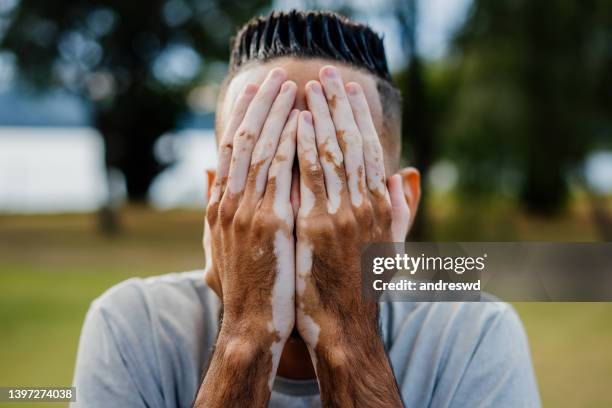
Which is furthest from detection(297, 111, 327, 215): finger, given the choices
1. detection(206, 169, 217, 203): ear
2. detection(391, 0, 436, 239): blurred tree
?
detection(391, 0, 436, 239): blurred tree

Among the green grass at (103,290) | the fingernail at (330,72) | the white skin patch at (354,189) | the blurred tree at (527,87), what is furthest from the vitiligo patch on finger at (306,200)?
the blurred tree at (527,87)

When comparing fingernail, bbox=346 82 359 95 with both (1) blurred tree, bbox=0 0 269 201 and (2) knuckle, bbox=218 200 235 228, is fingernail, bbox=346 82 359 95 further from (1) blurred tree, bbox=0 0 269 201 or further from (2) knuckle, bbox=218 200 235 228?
(1) blurred tree, bbox=0 0 269 201

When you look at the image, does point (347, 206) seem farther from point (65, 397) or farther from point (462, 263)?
point (65, 397)

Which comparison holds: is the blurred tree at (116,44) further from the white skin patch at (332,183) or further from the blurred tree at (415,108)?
the white skin patch at (332,183)

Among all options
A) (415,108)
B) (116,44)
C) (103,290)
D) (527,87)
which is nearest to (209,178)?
(103,290)

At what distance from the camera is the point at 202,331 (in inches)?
70.2

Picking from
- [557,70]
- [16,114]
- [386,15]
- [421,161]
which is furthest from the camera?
[16,114]

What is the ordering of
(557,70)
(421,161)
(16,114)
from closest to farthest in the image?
(557,70), (421,161), (16,114)

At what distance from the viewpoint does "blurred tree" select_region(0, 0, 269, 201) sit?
49.9 ft

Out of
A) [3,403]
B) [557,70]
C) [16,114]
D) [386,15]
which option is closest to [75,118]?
[16,114]

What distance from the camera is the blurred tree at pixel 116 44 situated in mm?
15195

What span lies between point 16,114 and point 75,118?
169 cm

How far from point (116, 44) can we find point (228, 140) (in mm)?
15339

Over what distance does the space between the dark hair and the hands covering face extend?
194 mm
